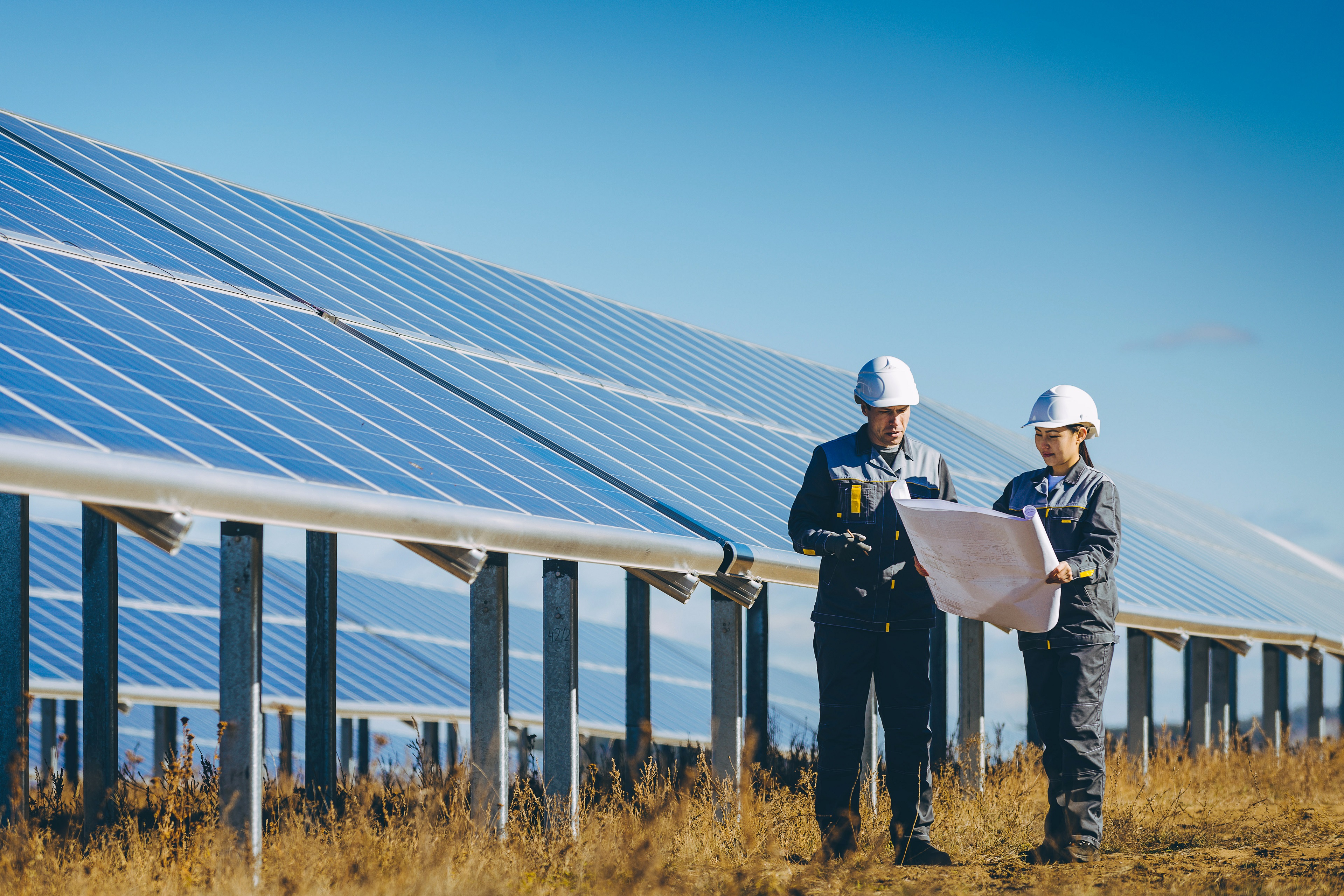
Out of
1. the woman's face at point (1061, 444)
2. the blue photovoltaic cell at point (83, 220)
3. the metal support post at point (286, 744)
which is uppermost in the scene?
the blue photovoltaic cell at point (83, 220)

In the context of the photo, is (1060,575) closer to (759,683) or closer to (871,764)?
(871,764)

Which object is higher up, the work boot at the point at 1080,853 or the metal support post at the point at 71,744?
Result: the work boot at the point at 1080,853

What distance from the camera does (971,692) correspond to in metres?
12.3

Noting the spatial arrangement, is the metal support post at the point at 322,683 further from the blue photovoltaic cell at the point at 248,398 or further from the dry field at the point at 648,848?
the blue photovoltaic cell at the point at 248,398

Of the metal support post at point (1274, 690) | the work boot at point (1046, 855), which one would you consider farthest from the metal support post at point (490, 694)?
the metal support post at point (1274, 690)

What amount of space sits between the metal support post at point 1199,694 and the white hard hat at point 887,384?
12.5 metres

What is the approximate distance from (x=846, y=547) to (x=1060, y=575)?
1.09m

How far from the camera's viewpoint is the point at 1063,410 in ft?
23.2

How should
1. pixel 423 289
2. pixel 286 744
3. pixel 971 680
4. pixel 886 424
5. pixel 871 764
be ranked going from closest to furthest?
pixel 886 424
pixel 871 764
pixel 971 680
pixel 423 289
pixel 286 744

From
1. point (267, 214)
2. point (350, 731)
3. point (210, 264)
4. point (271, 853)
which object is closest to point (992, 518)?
point (271, 853)

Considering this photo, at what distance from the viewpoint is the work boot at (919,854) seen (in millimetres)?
7086

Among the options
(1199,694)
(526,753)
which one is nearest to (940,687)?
(1199,694)

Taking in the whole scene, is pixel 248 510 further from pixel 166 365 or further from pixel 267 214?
pixel 267 214

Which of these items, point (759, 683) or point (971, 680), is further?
point (759, 683)
